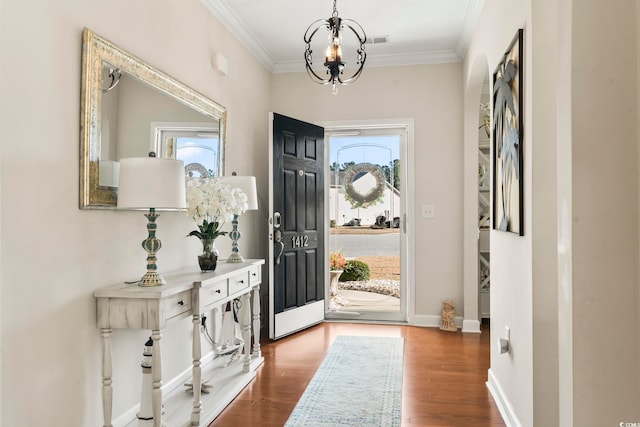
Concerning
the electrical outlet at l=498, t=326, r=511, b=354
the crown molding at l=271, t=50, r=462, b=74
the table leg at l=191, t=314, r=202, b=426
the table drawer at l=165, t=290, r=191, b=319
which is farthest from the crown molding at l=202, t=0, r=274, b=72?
the electrical outlet at l=498, t=326, r=511, b=354

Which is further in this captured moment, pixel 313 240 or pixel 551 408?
pixel 313 240

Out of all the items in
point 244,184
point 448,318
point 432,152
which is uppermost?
point 432,152

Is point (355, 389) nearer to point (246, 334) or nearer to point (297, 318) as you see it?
point (246, 334)

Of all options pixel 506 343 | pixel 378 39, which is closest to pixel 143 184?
pixel 506 343

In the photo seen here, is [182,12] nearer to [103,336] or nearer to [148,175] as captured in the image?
[148,175]

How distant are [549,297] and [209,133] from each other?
242 centimetres

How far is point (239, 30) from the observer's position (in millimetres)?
3906

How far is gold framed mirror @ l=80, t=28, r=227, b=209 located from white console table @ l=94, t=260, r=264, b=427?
1.57ft

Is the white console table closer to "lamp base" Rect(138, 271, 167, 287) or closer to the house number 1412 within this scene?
"lamp base" Rect(138, 271, 167, 287)

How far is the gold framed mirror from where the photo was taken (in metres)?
2.05

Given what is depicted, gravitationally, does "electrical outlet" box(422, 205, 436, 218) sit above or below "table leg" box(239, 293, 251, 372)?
above

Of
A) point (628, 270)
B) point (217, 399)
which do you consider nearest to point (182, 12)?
point (217, 399)

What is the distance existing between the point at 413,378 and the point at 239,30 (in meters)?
3.10

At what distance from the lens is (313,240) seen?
4.71 meters
